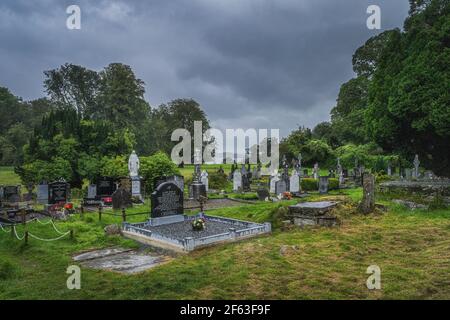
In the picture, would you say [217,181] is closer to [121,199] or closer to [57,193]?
[121,199]

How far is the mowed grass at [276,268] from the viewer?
5.87m

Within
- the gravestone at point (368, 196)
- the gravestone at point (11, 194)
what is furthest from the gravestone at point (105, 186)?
the gravestone at point (368, 196)

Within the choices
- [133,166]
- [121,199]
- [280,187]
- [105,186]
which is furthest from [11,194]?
[280,187]

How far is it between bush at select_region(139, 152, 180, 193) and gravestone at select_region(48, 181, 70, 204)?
585 centimetres

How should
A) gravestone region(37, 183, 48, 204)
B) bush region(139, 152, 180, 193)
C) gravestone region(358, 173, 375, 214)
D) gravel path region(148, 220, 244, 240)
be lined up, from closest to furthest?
1. gravel path region(148, 220, 244, 240)
2. gravestone region(358, 173, 375, 214)
3. gravestone region(37, 183, 48, 204)
4. bush region(139, 152, 180, 193)

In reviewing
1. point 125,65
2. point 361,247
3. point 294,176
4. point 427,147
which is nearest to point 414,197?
point 427,147

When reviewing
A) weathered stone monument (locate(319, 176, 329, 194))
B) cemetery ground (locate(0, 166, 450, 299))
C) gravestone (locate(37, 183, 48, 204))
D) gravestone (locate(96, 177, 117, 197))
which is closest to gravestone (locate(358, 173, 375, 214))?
cemetery ground (locate(0, 166, 450, 299))

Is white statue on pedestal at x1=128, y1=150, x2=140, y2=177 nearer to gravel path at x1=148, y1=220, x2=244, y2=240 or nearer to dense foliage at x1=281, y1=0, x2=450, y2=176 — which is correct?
gravel path at x1=148, y1=220, x2=244, y2=240

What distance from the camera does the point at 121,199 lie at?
17.7 meters

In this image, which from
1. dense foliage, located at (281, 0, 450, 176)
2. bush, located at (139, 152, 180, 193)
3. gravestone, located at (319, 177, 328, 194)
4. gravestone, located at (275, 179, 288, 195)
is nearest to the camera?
dense foliage, located at (281, 0, 450, 176)

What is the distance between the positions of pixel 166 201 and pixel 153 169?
37.2ft

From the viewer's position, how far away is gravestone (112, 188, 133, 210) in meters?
17.5

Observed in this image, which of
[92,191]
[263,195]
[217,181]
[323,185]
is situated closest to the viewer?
[92,191]
